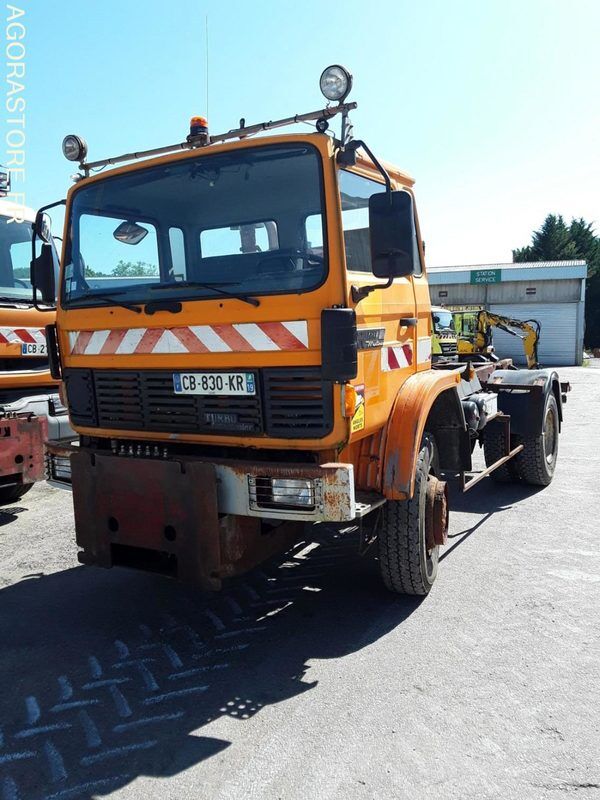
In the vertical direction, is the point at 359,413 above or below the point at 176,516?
above

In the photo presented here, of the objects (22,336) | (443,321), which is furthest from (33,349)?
(443,321)

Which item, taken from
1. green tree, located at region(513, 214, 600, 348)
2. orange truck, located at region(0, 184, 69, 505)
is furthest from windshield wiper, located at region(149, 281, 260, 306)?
green tree, located at region(513, 214, 600, 348)

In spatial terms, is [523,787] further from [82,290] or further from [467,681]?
[82,290]

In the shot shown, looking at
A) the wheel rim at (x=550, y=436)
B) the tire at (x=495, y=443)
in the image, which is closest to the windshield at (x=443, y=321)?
the wheel rim at (x=550, y=436)

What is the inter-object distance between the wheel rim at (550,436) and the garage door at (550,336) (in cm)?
2244

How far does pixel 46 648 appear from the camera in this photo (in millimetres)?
3619

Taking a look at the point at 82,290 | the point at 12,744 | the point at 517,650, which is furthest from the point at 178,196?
the point at 517,650

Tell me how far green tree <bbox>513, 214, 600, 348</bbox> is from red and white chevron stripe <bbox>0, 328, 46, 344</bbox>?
144 ft

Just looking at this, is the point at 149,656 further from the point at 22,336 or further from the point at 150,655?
the point at 22,336

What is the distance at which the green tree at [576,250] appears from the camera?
4400 centimetres

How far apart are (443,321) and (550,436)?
1380 centimetres

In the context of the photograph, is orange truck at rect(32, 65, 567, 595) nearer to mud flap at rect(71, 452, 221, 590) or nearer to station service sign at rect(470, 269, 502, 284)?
mud flap at rect(71, 452, 221, 590)

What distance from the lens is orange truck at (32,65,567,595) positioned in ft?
10.5

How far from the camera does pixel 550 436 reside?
742cm
